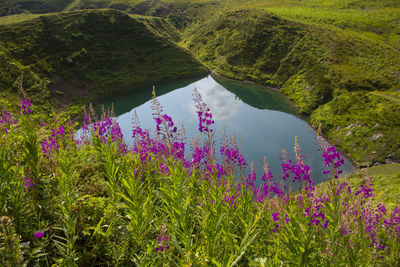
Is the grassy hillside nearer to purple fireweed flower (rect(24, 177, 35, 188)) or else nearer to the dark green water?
the dark green water

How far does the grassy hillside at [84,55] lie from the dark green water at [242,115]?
771 cm

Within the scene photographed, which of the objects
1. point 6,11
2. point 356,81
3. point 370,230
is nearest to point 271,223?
point 370,230

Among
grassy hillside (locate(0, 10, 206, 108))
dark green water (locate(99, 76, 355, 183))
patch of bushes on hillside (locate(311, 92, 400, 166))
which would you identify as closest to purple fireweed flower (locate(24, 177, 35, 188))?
dark green water (locate(99, 76, 355, 183))

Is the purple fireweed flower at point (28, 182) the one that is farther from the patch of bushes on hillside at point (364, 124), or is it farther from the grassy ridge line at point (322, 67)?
the grassy ridge line at point (322, 67)

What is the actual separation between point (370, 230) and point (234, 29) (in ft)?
339

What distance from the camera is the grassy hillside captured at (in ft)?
184

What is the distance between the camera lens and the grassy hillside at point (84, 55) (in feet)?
184

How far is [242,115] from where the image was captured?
55.4 meters

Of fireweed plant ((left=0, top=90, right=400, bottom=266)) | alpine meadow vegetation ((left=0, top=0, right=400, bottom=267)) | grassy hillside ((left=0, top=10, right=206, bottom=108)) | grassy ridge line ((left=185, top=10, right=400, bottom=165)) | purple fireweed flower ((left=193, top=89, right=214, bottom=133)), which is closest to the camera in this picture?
fireweed plant ((left=0, top=90, right=400, bottom=266))

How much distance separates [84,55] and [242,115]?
53083mm

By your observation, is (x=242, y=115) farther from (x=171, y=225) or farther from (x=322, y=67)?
(x=171, y=225)

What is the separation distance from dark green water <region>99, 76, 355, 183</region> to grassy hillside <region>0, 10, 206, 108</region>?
7.71m

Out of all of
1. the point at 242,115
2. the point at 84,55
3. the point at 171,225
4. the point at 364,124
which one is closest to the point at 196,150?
the point at 171,225

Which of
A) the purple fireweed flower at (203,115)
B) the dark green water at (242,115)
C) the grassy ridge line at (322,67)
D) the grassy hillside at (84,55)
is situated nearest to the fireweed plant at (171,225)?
the purple fireweed flower at (203,115)
